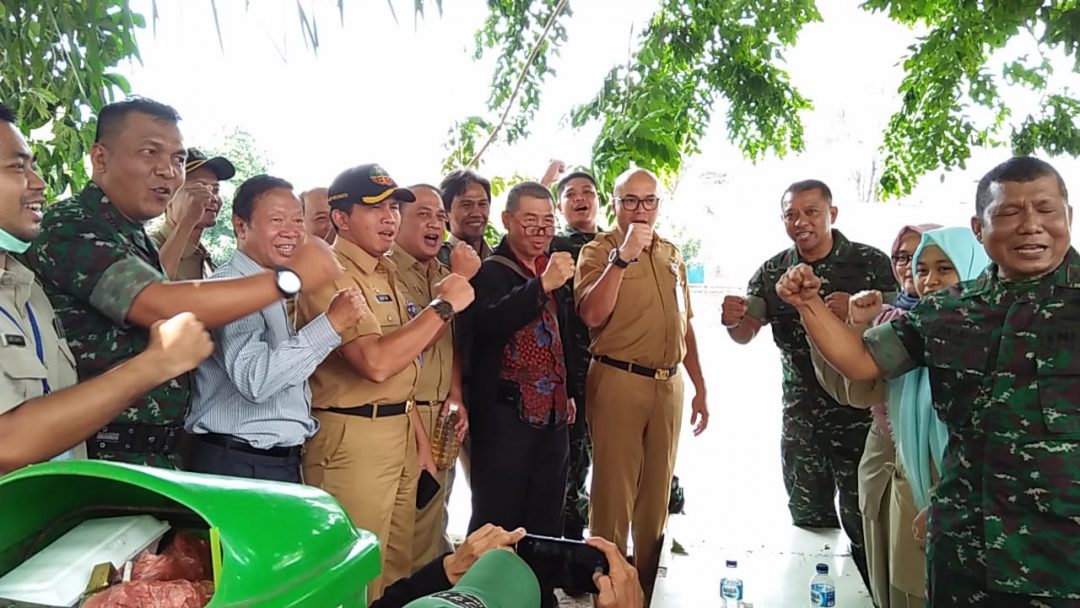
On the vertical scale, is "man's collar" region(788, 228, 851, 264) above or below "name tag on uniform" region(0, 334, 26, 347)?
above

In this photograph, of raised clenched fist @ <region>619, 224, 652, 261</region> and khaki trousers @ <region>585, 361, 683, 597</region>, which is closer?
raised clenched fist @ <region>619, 224, 652, 261</region>

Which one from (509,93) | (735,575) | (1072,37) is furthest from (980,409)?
(509,93)

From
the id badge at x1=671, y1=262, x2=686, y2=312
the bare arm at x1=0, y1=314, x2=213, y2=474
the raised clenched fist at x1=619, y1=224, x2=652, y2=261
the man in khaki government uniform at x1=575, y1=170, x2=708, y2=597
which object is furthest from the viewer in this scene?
the id badge at x1=671, y1=262, x2=686, y2=312

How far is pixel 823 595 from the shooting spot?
191cm

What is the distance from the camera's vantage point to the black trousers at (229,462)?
6.17 feet

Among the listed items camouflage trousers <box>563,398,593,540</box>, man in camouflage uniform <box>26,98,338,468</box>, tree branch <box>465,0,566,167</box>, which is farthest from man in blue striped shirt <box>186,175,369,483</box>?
tree branch <box>465,0,566,167</box>

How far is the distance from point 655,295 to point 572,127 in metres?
2.01

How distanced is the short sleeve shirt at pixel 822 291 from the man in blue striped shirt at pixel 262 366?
1.94m

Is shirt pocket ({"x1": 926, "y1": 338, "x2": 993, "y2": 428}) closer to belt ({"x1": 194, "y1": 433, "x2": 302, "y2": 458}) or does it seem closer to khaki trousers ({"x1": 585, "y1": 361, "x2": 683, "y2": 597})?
khaki trousers ({"x1": 585, "y1": 361, "x2": 683, "y2": 597})

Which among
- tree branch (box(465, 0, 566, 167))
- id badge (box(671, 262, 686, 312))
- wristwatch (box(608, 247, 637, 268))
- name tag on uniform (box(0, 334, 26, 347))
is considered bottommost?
name tag on uniform (box(0, 334, 26, 347))

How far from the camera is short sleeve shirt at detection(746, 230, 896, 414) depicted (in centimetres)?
314

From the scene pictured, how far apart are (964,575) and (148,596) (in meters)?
1.56

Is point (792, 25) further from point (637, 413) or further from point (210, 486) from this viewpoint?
point (210, 486)

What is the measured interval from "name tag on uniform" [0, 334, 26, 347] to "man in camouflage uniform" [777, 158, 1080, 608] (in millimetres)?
1784
